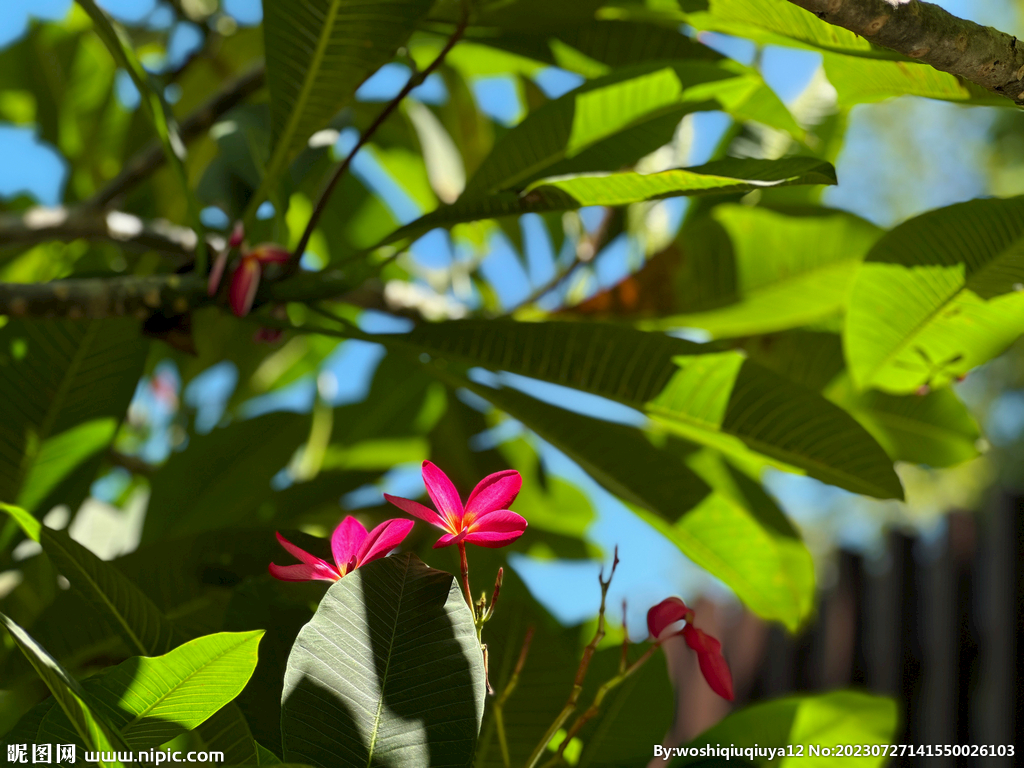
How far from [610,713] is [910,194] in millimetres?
6781

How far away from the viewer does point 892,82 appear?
0.58 metres

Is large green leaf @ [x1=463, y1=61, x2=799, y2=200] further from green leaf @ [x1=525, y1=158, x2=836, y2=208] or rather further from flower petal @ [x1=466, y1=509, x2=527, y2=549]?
flower petal @ [x1=466, y1=509, x2=527, y2=549]

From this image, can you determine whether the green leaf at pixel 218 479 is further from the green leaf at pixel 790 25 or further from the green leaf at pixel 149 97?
the green leaf at pixel 790 25

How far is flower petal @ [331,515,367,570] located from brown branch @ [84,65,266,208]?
0.70m

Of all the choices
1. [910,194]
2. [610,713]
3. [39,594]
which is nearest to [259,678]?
[610,713]

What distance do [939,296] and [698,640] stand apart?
0.36 m

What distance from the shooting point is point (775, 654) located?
2719mm

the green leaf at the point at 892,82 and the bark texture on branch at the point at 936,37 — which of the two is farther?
the green leaf at the point at 892,82

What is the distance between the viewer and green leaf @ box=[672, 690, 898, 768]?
24.0 inches

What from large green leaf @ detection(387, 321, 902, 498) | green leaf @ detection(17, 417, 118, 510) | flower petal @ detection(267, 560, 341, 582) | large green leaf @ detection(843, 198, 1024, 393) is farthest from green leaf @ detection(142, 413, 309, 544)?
large green leaf @ detection(843, 198, 1024, 393)

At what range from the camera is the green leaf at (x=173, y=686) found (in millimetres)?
403

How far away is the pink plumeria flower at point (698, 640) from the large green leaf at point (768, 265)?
471 millimetres

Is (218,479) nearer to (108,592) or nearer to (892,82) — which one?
(108,592)

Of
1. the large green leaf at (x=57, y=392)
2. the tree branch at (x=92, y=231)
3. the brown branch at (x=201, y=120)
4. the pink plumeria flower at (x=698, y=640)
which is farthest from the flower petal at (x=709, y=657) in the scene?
the brown branch at (x=201, y=120)
